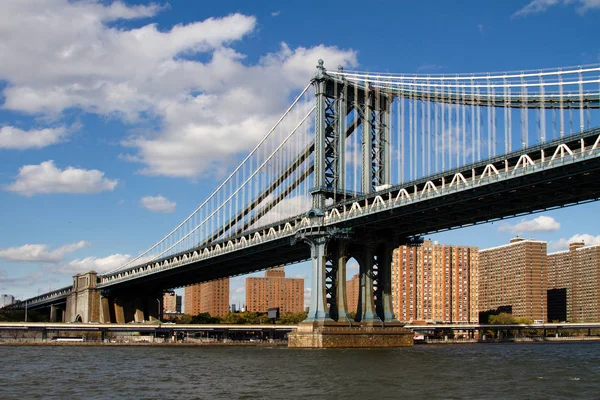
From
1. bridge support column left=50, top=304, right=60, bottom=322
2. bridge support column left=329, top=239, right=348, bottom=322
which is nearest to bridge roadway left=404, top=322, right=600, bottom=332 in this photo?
bridge support column left=329, top=239, right=348, bottom=322

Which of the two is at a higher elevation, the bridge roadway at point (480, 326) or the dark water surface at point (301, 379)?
the dark water surface at point (301, 379)

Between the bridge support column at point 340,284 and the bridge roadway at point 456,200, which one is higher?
the bridge roadway at point 456,200

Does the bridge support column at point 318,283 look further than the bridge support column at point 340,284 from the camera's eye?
No

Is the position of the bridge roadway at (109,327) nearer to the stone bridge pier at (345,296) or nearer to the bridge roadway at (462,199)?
the bridge roadway at (462,199)

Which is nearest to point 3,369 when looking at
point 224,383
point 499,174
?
point 224,383

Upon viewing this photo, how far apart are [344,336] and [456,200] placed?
2123cm

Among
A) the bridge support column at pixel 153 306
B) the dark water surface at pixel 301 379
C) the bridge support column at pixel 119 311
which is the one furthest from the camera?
the bridge support column at pixel 153 306

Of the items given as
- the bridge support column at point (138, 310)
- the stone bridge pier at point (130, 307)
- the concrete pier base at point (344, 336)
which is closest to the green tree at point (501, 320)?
the stone bridge pier at point (130, 307)

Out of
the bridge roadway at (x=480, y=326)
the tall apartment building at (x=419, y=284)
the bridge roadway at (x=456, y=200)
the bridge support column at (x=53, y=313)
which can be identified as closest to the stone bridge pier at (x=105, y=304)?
the bridge support column at (x=53, y=313)

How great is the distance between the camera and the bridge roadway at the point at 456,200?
59375mm

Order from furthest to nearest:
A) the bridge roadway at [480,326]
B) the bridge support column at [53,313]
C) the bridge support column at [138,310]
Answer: the bridge support column at [53,313]
the bridge roadway at [480,326]
the bridge support column at [138,310]

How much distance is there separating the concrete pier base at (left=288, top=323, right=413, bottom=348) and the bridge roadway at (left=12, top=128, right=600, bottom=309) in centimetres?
981

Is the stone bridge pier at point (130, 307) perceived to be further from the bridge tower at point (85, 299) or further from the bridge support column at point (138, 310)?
the bridge tower at point (85, 299)

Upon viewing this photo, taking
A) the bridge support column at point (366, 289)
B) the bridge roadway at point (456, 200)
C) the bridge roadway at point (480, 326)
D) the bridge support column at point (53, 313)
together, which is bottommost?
the bridge roadway at point (480, 326)
